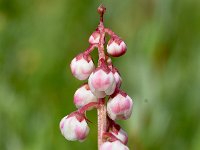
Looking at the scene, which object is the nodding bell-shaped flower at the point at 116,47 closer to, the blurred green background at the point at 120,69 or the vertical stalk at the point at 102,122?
the vertical stalk at the point at 102,122

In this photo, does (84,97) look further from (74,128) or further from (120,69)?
(120,69)

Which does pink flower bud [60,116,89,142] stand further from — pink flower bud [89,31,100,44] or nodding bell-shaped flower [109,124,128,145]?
pink flower bud [89,31,100,44]

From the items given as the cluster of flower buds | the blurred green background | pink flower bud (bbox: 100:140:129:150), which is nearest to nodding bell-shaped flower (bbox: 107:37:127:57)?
the cluster of flower buds

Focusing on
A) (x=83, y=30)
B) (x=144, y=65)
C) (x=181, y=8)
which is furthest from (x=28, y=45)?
(x=144, y=65)

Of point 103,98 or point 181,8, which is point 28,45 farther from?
point 103,98

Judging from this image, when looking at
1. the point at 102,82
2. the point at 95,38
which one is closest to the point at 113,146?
the point at 102,82

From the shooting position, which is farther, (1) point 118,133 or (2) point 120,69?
(2) point 120,69
